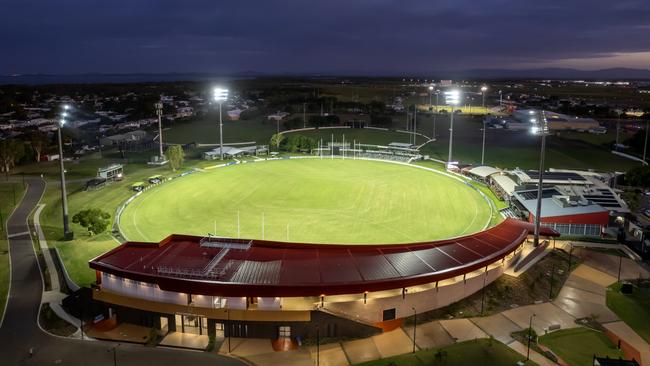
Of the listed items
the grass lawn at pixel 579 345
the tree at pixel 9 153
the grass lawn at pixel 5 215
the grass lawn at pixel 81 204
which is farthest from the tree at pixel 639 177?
the tree at pixel 9 153

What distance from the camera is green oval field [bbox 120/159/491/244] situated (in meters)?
30.0

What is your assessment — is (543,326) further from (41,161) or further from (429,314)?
(41,161)

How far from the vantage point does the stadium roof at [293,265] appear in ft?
60.1

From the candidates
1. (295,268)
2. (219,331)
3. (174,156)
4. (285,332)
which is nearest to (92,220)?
(219,331)

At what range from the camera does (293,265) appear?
2033 cm

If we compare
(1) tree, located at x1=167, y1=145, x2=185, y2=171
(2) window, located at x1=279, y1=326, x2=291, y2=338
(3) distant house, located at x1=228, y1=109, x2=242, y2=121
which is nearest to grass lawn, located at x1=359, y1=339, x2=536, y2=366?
(2) window, located at x1=279, y1=326, x2=291, y2=338

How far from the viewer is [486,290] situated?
22.0 meters

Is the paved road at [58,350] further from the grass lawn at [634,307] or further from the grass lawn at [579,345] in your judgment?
the grass lawn at [634,307]

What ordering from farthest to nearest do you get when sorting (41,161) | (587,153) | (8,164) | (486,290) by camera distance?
1. (587,153)
2. (41,161)
3. (8,164)
4. (486,290)

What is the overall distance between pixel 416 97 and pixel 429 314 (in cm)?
13600

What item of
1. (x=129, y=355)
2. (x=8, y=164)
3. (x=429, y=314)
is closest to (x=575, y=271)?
(x=429, y=314)

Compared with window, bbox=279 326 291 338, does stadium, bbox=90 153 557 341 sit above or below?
above

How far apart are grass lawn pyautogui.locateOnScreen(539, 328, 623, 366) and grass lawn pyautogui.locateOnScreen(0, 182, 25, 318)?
21.6 meters

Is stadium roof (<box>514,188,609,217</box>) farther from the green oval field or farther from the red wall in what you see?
the green oval field
